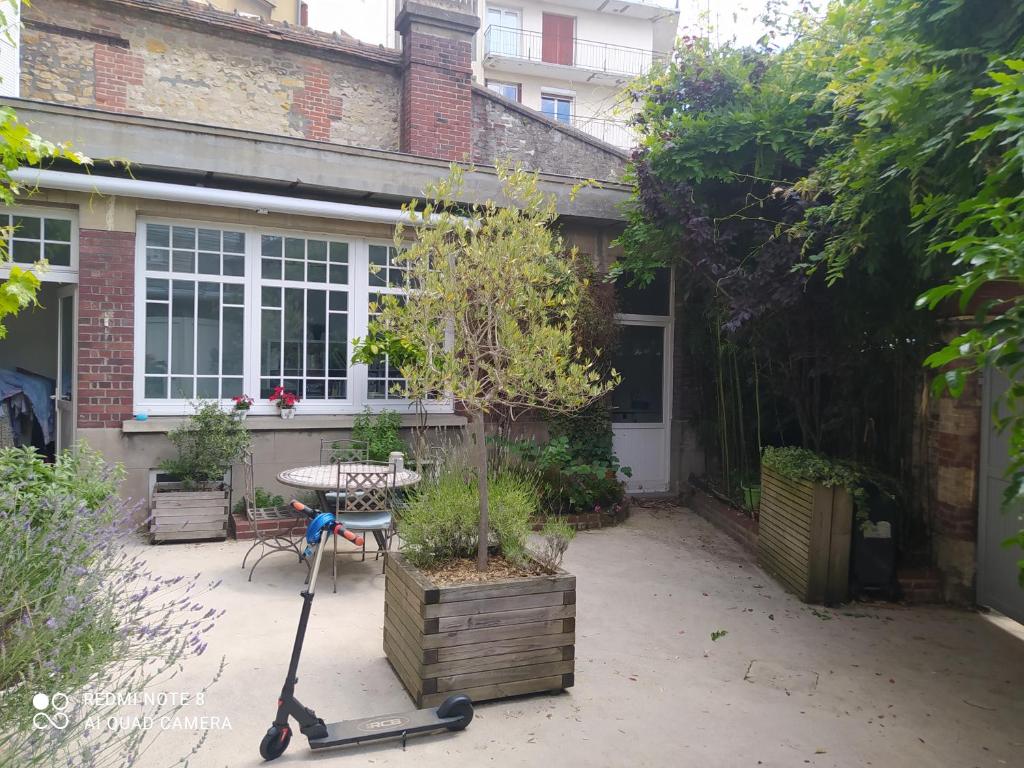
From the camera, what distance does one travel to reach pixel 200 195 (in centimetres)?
698

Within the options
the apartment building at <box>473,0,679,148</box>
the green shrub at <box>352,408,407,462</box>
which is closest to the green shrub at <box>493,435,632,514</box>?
the green shrub at <box>352,408,407,462</box>

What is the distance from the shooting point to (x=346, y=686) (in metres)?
3.90

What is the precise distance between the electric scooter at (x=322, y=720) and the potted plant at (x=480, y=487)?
6.6 inches

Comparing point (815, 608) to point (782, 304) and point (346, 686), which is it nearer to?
point (782, 304)

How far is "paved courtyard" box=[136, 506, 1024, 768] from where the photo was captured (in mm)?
3361

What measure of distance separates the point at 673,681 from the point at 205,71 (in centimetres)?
999

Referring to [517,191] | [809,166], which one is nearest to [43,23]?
[517,191]

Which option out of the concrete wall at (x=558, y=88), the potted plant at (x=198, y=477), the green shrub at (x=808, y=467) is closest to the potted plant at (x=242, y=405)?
the potted plant at (x=198, y=477)

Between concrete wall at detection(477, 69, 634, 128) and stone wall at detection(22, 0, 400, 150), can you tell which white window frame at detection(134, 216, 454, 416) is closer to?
stone wall at detection(22, 0, 400, 150)

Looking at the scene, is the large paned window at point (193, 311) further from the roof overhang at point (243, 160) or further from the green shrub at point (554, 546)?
the green shrub at point (554, 546)

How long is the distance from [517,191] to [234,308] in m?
4.46

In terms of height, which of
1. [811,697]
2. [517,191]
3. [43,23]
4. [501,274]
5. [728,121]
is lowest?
[811,697]

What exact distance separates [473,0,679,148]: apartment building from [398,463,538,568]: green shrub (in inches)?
829

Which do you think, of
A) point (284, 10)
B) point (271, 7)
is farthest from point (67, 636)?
point (284, 10)
